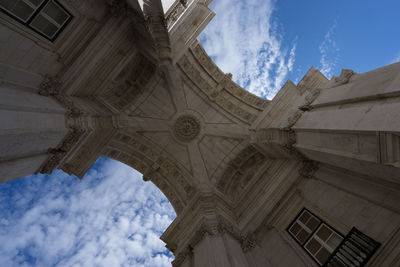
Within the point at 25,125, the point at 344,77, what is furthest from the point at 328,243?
the point at 25,125

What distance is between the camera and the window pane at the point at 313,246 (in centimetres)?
857

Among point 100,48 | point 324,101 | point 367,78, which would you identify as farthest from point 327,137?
point 100,48

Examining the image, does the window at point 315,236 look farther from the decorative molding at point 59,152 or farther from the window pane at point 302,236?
the decorative molding at point 59,152

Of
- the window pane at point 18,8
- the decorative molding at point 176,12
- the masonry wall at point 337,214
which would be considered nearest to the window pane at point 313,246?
the masonry wall at point 337,214

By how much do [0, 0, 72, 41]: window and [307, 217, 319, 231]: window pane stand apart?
13.7m

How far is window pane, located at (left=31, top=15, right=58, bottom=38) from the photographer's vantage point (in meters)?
8.36

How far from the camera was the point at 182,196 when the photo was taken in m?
14.5

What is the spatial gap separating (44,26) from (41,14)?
17.9 inches

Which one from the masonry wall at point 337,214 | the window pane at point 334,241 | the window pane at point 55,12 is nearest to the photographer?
the masonry wall at point 337,214

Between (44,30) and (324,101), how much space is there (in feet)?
38.7

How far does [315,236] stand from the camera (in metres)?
8.91

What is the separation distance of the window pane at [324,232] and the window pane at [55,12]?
14.0m

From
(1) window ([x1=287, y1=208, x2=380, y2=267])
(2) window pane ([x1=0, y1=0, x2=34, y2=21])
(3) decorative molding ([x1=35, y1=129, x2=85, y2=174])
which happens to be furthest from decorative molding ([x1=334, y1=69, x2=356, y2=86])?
(2) window pane ([x1=0, y1=0, x2=34, y2=21])

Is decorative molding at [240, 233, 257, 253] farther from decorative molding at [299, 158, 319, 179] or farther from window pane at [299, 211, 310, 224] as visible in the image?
decorative molding at [299, 158, 319, 179]
